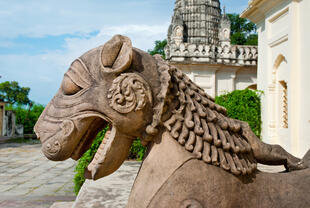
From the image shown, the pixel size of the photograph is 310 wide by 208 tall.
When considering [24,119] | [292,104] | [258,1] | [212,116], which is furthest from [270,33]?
[24,119]

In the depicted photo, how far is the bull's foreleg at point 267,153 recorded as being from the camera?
5.28ft

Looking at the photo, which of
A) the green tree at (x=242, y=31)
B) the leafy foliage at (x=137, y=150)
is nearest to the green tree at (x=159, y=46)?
the green tree at (x=242, y=31)

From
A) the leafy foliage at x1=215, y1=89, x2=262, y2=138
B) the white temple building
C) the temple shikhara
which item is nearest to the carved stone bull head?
the white temple building

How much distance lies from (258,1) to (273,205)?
8063 millimetres

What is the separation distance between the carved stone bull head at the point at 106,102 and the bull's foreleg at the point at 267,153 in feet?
1.81

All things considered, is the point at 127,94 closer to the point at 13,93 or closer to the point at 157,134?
the point at 157,134

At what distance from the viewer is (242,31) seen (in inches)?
1180

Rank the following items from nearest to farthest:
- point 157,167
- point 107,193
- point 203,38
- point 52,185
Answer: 1. point 157,167
2. point 107,193
3. point 52,185
4. point 203,38

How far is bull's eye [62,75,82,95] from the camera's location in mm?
1486

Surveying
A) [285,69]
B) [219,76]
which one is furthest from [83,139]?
[219,76]

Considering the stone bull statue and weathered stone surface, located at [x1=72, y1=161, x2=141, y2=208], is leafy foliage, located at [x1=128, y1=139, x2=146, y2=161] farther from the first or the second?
the stone bull statue

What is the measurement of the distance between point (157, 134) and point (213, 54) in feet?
39.4

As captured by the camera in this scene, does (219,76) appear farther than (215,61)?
Yes

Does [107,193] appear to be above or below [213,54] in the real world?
below
